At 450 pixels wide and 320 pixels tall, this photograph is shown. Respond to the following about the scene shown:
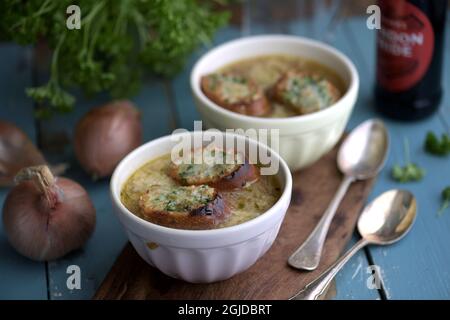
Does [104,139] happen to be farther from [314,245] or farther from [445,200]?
[445,200]

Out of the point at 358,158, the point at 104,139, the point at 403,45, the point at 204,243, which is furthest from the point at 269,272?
the point at 403,45

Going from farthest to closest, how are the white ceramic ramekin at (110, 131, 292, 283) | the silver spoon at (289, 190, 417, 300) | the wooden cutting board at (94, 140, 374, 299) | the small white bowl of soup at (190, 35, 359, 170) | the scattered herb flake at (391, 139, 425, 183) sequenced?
the scattered herb flake at (391, 139, 425, 183) → the small white bowl of soup at (190, 35, 359, 170) → the silver spoon at (289, 190, 417, 300) → the wooden cutting board at (94, 140, 374, 299) → the white ceramic ramekin at (110, 131, 292, 283)

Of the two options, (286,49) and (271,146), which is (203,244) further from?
(286,49)

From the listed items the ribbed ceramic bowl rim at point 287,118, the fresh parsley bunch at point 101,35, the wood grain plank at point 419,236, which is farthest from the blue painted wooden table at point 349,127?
the ribbed ceramic bowl rim at point 287,118

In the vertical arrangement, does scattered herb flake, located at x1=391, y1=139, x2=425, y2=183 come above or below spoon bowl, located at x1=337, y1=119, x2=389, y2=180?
below

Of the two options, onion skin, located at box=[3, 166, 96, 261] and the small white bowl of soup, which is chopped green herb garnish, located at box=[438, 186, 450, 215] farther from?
onion skin, located at box=[3, 166, 96, 261]

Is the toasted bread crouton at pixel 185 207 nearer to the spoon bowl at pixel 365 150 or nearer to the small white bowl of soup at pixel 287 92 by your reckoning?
the small white bowl of soup at pixel 287 92

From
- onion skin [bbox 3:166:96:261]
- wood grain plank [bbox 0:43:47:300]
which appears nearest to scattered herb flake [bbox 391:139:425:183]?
onion skin [bbox 3:166:96:261]
